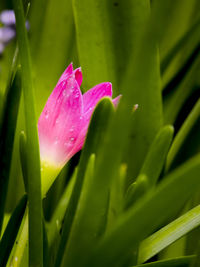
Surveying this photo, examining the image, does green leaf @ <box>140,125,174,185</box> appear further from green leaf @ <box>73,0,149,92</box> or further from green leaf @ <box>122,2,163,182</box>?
green leaf @ <box>73,0,149,92</box>

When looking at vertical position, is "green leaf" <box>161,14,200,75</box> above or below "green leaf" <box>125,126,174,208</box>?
above

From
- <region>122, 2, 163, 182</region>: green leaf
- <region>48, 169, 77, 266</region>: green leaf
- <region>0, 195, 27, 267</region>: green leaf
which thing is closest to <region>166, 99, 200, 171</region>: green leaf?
<region>122, 2, 163, 182</region>: green leaf

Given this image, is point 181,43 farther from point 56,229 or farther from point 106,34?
point 56,229

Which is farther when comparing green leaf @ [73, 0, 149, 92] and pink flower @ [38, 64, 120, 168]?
green leaf @ [73, 0, 149, 92]

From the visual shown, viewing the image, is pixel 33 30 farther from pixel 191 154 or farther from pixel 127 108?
pixel 127 108

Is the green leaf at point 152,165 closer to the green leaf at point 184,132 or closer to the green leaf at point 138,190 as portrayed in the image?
the green leaf at point 138,190

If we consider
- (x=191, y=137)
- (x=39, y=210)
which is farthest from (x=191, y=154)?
(x=39, y=210)
